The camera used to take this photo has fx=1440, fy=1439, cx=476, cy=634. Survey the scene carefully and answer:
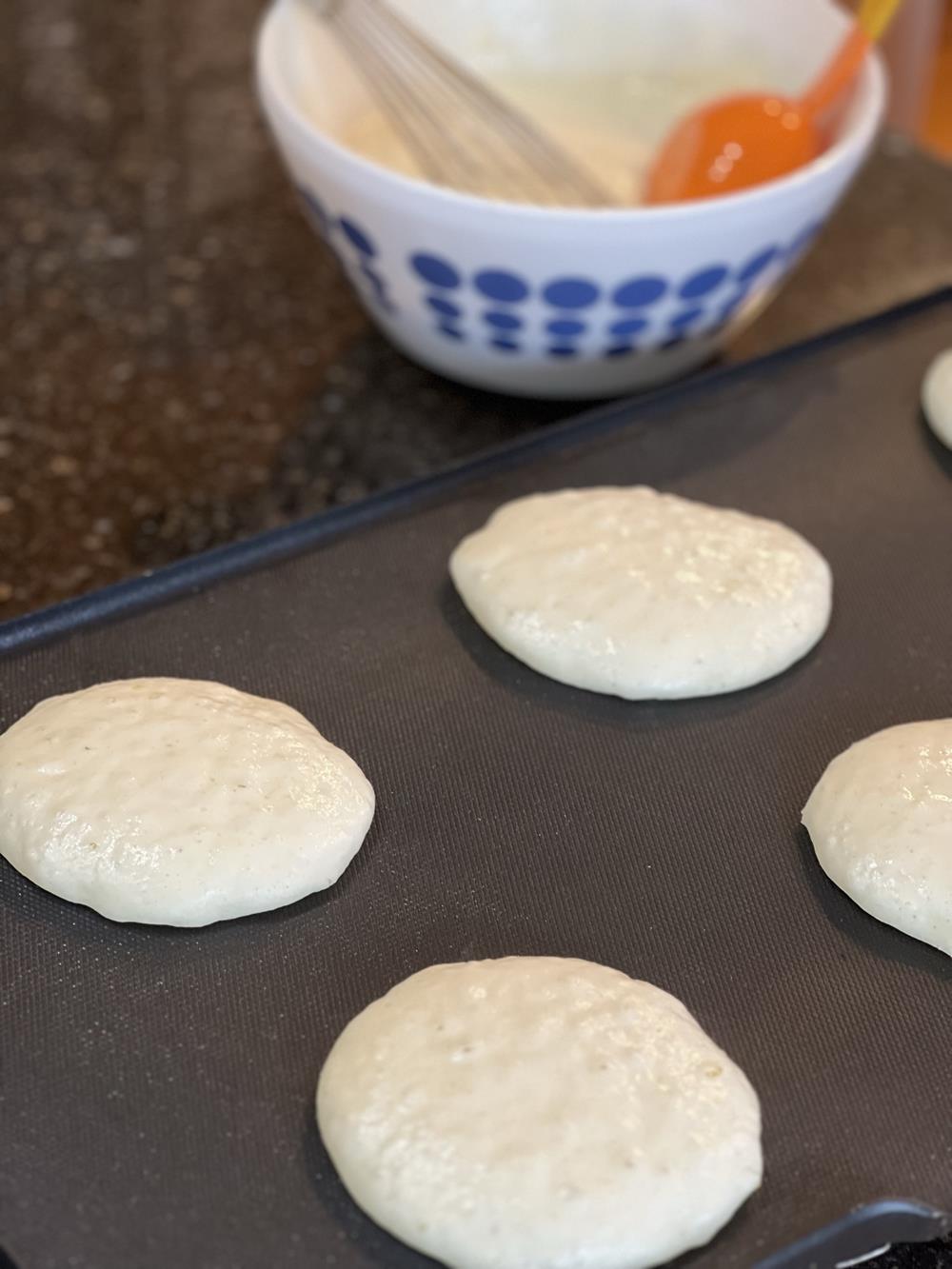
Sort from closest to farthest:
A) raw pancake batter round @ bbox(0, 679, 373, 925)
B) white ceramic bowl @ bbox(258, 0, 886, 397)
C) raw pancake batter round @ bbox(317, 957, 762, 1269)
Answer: raw pancake batter round @ bbox(317, 957, 762, 1269)
raw pancake batter round @ bbox(0, 679, 373, 925)
white ceramic bowl @ bbox(258, 0, 886, 397)

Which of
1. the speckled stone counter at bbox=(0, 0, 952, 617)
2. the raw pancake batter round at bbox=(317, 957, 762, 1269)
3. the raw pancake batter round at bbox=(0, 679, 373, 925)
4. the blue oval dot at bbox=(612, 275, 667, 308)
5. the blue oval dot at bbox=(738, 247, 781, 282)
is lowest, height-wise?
the speckled stone counter at bbox=(0, 0, 952, 617)

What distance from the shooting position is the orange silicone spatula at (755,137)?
3.57 ft

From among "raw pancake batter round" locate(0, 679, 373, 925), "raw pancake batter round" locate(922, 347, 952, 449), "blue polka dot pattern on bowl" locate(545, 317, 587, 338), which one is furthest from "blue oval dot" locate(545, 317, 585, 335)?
"raw pancake batter round" locate(0, 679, 373, 925)

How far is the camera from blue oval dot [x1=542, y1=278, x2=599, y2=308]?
3.23 ft

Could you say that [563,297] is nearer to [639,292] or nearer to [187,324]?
[639,292]

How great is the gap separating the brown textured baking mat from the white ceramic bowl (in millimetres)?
70

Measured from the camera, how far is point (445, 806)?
31.3 inches

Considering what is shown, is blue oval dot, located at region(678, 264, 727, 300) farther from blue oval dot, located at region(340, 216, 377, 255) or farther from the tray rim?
blue oval dot, located at region(340, 216, 377, 255)

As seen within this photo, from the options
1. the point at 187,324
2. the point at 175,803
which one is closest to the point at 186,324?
the point at 187,324

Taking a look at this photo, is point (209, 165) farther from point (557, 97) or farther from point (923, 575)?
point (923, 575)

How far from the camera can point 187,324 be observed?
4.09 feet

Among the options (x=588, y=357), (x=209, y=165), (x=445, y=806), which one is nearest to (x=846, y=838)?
(x=445, y=806)

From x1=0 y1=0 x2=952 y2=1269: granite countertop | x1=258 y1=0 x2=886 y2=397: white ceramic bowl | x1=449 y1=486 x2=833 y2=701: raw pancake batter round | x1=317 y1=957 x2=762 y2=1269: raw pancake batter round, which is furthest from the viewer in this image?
x1=0 y1=0 x2=952 y2=1269: granite countertop

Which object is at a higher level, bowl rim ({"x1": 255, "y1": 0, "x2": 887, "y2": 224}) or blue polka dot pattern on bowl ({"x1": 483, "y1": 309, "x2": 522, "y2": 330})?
bowl rim ({"x1": 255, "y1": 0, "x2": 887, "y2": 224})
